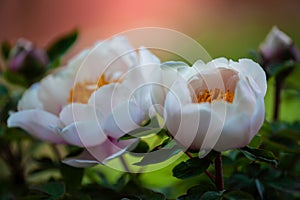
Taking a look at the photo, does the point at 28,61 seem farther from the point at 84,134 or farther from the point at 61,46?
the point at 84,134

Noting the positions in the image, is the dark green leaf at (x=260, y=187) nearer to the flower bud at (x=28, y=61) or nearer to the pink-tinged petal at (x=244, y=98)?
the pink-tinged petal at (x=244, y=98)

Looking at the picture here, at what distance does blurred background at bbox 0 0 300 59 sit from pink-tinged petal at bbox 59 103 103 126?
1.86 metres

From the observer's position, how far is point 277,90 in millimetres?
668

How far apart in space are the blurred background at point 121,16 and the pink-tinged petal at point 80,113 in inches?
73.4


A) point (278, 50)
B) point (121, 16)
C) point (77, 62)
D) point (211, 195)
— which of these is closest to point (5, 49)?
point (77, 62)

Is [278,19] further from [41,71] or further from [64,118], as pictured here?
[64,118]

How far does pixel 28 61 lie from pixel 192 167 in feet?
1.14

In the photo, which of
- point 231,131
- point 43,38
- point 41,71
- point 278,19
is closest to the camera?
point 231,131

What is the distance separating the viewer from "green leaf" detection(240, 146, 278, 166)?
42 centimetres

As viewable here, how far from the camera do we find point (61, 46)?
772 mm

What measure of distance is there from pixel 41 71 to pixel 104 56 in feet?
0.62

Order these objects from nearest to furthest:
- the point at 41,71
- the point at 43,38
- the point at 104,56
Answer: the point at 104,56 → the point at 41,71 → the point at 43,38

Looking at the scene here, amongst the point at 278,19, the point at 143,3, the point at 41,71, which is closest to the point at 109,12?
the point at 143,3

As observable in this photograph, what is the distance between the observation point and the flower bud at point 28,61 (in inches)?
28.4
